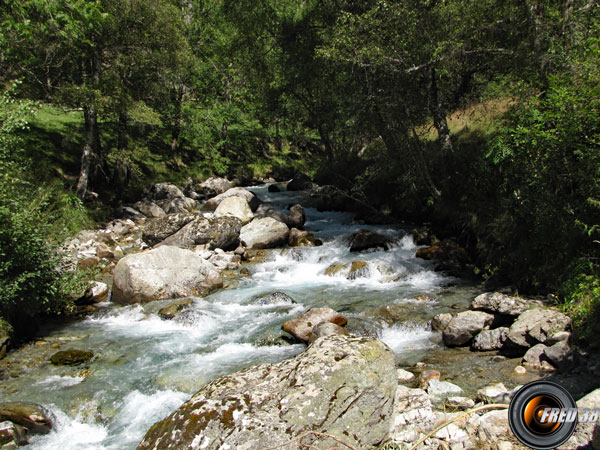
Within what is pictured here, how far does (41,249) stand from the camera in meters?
8.95

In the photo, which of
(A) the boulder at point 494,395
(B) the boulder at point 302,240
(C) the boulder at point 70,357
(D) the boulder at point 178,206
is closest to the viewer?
(A) the boulder at point 494,395

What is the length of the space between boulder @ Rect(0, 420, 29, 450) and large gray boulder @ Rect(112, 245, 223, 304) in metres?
5.66

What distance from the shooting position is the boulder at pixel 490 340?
24.1 ft

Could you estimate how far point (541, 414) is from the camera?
8.32 ft

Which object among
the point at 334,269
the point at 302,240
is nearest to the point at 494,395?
the point at 334,269

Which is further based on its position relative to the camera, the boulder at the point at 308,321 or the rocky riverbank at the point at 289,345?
the boulder at the point at 308,321

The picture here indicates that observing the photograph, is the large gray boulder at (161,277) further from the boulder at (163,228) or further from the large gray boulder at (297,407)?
the large gray boulder at (297,407)

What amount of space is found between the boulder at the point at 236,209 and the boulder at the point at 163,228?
191cm

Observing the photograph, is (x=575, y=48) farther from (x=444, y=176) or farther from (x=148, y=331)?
(x=148, y=331)

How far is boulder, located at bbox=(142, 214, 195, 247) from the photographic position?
17.1m

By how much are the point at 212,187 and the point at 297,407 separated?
25.2 metres

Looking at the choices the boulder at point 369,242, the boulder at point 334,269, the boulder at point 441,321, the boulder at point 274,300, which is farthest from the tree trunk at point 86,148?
the boulder at point 441,321

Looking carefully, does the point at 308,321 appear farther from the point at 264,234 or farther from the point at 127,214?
the point at 127,214

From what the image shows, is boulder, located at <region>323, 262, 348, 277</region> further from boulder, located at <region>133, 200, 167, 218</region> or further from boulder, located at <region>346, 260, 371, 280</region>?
boulder, located at <region>133, 200, 167, 218</region>
